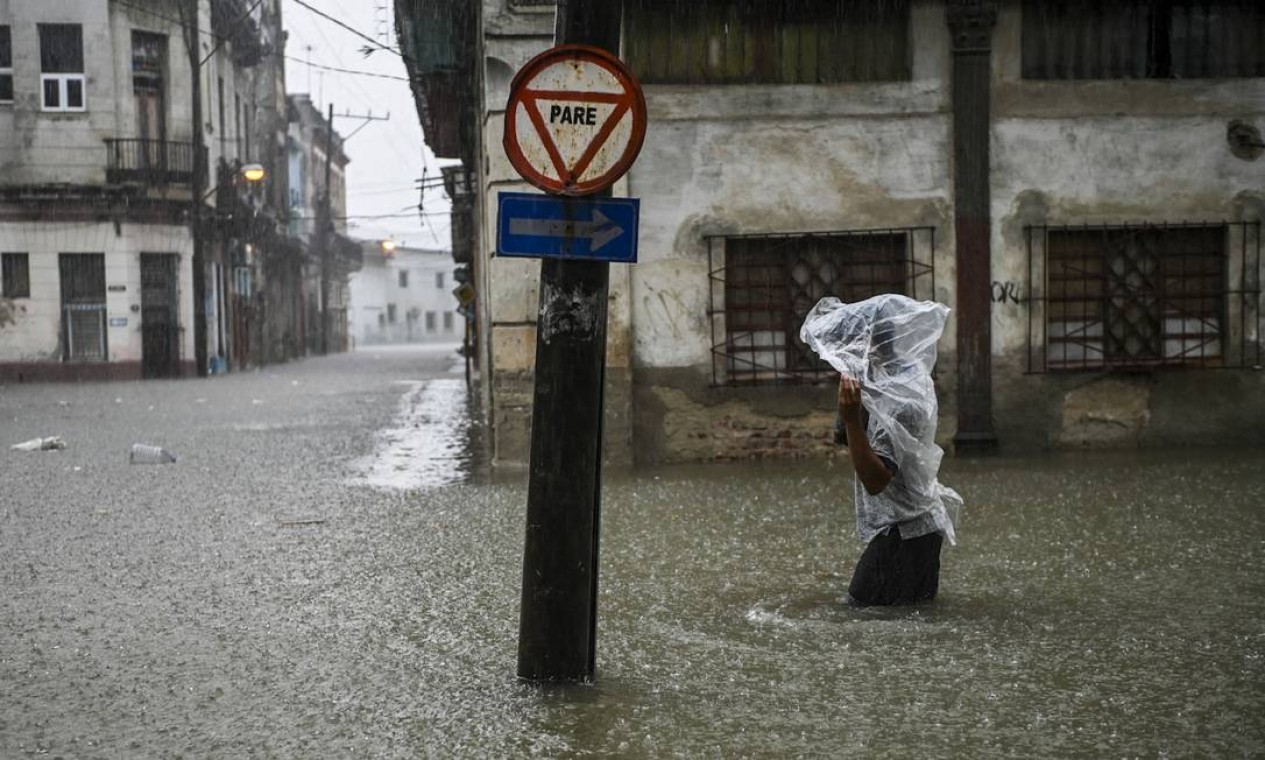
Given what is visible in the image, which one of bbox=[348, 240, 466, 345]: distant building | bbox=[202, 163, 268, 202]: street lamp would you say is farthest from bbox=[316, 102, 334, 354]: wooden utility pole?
bbox=[348, 240, 466, 345]: distant building

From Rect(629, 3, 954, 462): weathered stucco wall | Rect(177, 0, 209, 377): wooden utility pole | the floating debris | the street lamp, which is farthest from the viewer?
Rect(177, 0, 209, 377): wooden utility pole

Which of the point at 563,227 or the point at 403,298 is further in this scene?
the point at 403,298

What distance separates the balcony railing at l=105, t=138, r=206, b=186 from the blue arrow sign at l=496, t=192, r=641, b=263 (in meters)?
30.3

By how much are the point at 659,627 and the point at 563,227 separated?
1.90 meters

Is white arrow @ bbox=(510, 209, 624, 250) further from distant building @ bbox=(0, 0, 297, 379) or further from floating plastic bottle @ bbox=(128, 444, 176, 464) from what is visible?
distant building @ bbox=(0, 0, 297, 379)

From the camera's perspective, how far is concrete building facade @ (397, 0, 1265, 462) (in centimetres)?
1122

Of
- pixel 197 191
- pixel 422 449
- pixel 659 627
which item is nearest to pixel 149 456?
pixel 422 449

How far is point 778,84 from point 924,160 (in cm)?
144

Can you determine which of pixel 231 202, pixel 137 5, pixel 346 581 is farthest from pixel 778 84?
pixel 231 202

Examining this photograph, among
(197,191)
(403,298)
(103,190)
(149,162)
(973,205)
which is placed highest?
(149,162)

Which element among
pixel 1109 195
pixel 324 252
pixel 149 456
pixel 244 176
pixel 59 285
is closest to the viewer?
pixel 1109 195

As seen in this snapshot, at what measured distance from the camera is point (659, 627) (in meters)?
5.47

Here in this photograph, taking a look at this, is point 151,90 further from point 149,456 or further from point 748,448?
point 748,448

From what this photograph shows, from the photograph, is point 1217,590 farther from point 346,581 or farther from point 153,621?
point 153,621
